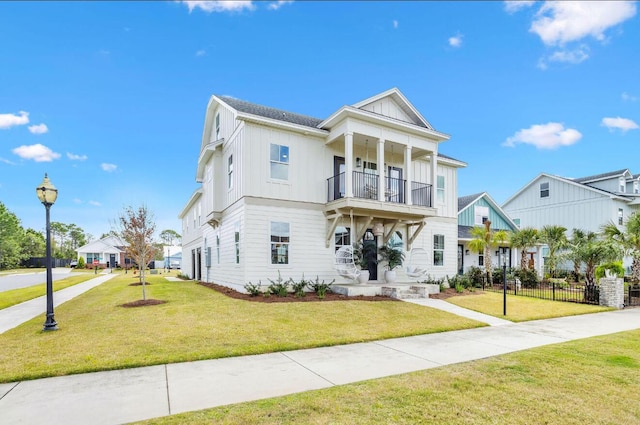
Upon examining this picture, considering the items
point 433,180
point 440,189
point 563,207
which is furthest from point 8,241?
point 563,207

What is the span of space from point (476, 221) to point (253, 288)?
2064 centimetres

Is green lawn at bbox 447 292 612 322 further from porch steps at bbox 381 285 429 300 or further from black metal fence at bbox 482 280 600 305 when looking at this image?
porch steps at bbox 381 285 429 300

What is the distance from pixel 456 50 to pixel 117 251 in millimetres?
58213

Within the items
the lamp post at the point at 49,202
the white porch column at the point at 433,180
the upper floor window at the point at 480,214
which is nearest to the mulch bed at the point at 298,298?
the white porch column at the point at 433,180

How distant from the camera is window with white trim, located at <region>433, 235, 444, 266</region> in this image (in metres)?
18.1

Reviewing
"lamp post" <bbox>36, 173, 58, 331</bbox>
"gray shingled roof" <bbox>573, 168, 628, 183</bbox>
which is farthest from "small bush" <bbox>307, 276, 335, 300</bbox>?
"gray shingled roof" <bbox>573, 168, 628, 183</bbox>

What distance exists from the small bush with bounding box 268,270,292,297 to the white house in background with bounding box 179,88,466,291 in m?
0.22

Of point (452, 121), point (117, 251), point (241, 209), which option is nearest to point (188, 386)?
point (241, 209)

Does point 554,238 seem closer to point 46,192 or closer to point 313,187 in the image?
point 313,187

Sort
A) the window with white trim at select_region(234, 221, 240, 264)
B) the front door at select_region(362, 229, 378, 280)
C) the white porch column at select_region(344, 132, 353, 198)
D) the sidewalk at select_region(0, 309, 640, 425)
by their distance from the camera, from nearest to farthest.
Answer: the sidewalk at select_region(0, 309, 640, 425), the white porch column at select_region(344, 132, 353, 198), the window with white trim at select_region(234, 221, 240, 264), the front door at select_region(362, 229, 378, 280)

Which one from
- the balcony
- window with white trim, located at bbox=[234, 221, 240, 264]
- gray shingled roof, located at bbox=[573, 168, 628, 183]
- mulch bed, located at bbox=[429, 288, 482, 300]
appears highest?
gray shingled roof, located at bbox=[573, 168, 628, 183]

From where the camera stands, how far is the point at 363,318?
9.66 m

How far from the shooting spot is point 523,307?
1295cm

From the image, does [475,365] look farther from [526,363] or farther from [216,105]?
[216,105]
